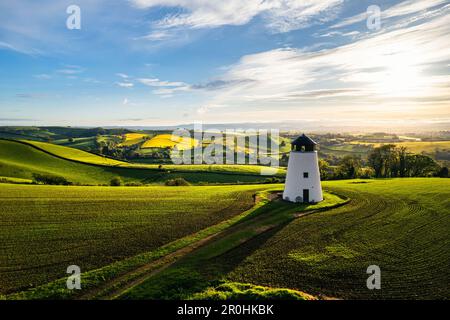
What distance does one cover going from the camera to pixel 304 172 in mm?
34375

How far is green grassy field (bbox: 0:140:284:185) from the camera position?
69.4 m

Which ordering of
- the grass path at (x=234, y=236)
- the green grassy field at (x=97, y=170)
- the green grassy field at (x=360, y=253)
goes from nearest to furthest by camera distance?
1. the grass path at (x=234, y=236)
2. the green grassy field at (x=360, y=253)
3. the green grassy field at (x=97, y=170)

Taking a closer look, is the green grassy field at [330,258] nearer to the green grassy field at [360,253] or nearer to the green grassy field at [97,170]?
the green grassy field at [360,253]

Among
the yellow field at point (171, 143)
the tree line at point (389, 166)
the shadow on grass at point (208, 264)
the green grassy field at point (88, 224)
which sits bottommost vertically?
the shadow on grass at point (208, 264)

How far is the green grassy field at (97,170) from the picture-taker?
69.4m

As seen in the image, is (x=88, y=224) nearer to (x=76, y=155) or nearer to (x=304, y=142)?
(x=304, y=142)

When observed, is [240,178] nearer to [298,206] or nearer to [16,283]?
[298,206]

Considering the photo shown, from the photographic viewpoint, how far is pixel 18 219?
2714 centimetres

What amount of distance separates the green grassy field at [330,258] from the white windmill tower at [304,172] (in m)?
3.68

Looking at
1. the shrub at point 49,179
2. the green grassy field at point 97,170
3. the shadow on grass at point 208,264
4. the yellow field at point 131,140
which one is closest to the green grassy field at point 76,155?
the green grassy field at point 97,170

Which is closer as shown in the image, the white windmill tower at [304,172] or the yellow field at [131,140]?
the white windmill tower at [304,172]

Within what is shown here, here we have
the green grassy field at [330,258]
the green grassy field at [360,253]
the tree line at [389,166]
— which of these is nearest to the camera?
the green grassy field at [330,258]

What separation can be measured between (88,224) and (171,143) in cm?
11852
